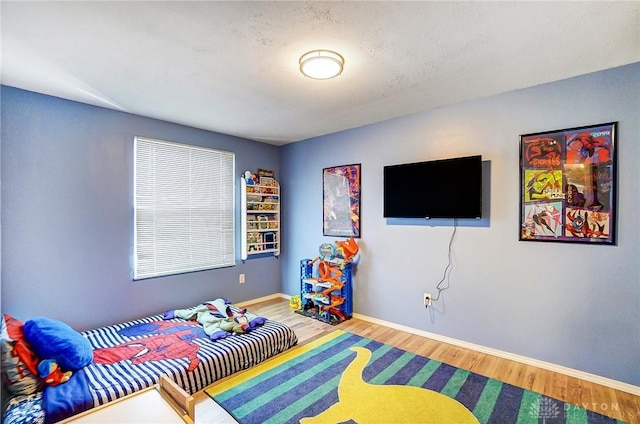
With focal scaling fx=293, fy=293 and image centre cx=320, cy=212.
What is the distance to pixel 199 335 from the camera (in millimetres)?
2807

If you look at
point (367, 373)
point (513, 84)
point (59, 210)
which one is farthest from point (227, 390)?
point (513, 84)

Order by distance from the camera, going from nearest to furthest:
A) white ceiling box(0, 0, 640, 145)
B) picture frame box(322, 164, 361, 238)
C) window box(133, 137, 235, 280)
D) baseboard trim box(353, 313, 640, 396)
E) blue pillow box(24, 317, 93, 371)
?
1. white ceiling box(0, 0, 640, 145)
2. blue pillow box(24, 317, 93, 371)
3. baseboard trim box(353, 313, 640, 396)
4. window box(133, 137, 235, 280)
5. picture frame box(322, 164, 361, 238)

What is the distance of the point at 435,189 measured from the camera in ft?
10.0

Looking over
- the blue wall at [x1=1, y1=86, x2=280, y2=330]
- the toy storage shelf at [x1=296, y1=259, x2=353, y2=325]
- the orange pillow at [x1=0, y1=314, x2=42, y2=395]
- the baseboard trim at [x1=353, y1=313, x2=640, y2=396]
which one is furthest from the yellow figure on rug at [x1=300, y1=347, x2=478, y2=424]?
the blue wall at [x1=1, y1=86, x2=280, y2=330]

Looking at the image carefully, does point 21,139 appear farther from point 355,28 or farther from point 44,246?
point 355,28

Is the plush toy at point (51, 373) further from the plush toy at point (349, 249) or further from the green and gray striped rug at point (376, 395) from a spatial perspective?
the plush toy at point (349, 249)

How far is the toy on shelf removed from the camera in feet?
12.2

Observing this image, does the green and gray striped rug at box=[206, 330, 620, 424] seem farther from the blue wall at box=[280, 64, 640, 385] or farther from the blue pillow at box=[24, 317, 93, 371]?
the blue pillow at box=[24, 317, 93, 371]

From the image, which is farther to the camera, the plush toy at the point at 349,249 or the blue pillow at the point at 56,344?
the plush toy at the point at 349,249

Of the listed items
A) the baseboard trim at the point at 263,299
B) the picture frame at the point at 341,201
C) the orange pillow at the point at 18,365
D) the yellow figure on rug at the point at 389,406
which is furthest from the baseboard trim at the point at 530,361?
the orange pillow at the point at 18,365

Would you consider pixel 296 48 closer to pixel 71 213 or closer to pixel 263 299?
pixel 71 213

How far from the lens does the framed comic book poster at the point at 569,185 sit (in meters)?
2.26

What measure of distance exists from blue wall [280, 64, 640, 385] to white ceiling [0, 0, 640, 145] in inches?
9.6

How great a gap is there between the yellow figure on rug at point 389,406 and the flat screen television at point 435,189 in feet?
5.26
